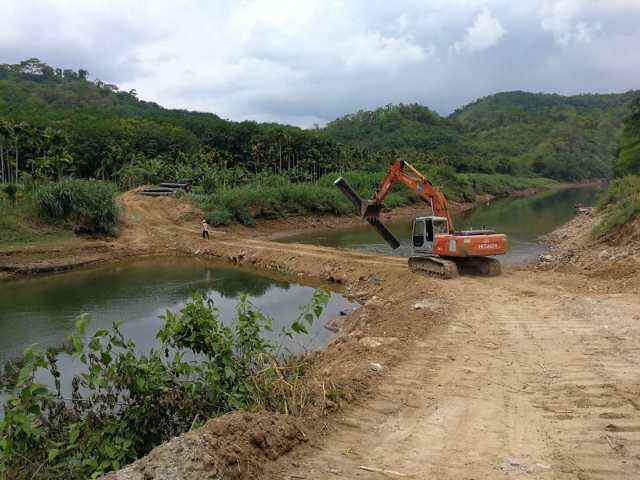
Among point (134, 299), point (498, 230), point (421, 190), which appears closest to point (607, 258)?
point (421, 190)

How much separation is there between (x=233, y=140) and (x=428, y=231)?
4913cm

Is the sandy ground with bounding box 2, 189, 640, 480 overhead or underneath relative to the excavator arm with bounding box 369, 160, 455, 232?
underneath

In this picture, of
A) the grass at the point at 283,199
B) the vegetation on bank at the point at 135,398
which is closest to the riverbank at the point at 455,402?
the vegetation on bank at the point at 135,398

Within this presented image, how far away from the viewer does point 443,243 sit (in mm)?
17922

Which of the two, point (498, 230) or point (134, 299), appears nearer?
point (134, 299)

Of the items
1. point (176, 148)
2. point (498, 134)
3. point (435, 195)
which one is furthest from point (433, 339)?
point (498, 134)

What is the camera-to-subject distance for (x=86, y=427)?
21.1ft

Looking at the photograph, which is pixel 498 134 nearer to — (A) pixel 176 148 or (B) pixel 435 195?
(A) pixel 176 148

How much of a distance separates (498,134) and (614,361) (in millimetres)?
153175

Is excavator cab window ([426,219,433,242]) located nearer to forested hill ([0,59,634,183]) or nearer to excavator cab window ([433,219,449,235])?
excavator cab window ([433,219,449,235])

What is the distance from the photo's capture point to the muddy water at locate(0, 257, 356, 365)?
15445 mm

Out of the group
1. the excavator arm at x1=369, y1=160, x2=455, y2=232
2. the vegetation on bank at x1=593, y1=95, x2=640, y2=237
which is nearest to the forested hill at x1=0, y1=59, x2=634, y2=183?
the excavator arm at x1=369, y1=160, x2=455, y2=232

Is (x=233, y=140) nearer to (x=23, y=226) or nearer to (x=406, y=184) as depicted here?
(x=23, y=226)

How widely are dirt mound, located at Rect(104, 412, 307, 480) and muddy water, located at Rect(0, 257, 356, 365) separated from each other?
732 cm
